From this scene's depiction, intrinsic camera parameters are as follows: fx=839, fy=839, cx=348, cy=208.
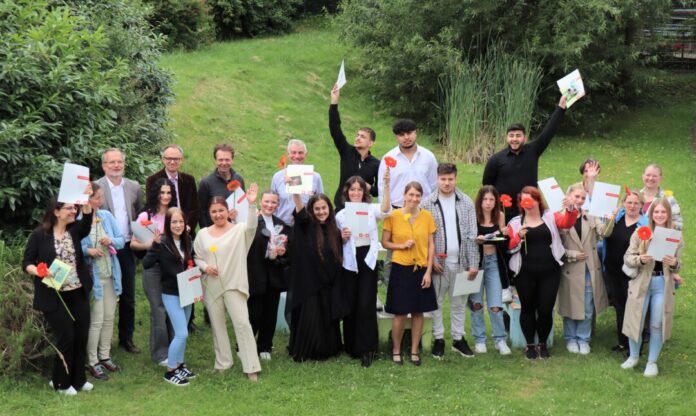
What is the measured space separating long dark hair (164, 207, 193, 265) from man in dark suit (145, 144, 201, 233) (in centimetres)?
50

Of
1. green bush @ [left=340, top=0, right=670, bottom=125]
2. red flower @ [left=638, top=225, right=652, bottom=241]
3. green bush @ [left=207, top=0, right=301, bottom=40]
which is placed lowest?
red flower @ [left=638, top=225, right=652, bottom=241]

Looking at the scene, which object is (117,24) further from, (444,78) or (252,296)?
(444,78)

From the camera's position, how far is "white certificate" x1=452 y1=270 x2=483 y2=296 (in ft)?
25.7

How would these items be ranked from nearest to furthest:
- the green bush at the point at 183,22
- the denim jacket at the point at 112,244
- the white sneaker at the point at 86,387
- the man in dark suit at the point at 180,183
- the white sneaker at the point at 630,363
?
the white sneaker at the point at 86,387, the denim jacket at the point at 112,244, the white sneaker at the point at 630,363, the man in dark suit at the point at 180,183, the green bush at the point at 183,22

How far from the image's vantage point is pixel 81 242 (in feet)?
23.7

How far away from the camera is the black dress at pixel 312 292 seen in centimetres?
776

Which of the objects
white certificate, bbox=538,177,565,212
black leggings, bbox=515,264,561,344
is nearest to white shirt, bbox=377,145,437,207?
white certificate, bbox=538,177,565,212

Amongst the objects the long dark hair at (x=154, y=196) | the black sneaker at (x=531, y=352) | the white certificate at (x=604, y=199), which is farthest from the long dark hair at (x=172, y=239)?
the white certificate at (x=604, y=199)

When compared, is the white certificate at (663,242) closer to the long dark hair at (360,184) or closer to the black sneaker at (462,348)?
the black sneaker at (462,348)

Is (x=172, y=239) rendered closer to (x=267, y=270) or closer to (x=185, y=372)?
(x=267, y=270)

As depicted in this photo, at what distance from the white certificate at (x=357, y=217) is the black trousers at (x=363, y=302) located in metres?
0.23

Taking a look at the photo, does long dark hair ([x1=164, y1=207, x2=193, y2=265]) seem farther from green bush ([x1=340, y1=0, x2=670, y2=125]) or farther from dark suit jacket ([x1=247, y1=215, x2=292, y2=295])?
green bush ([x1=340, y1=0, x2=670, y2=125])

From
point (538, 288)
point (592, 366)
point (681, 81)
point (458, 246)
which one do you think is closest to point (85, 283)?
point (458, 246)

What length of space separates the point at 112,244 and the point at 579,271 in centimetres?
437
